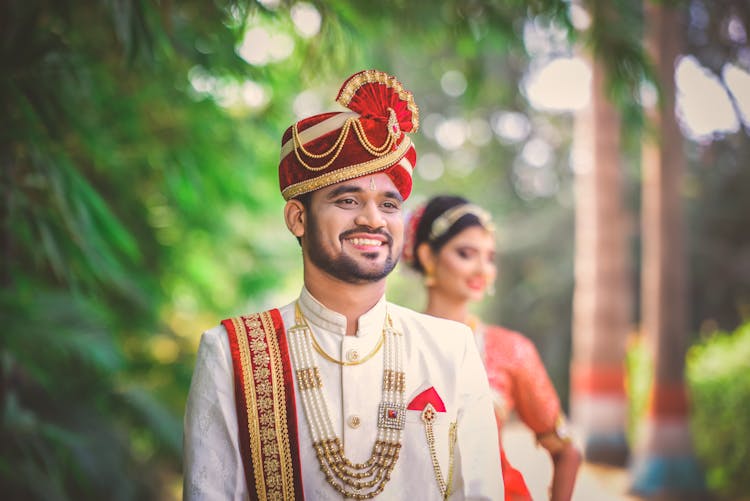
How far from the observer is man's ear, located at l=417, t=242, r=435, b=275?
9.96 ft

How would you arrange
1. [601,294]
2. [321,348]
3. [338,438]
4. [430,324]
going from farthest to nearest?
[601,294], [430,324], [321,348], [338,438]

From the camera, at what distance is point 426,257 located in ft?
10.0

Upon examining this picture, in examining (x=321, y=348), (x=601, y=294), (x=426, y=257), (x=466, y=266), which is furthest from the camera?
(x=601, y=294)

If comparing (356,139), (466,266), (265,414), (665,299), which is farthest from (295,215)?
(665,299)

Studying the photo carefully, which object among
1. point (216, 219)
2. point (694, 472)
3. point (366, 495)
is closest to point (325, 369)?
point (366, 495)

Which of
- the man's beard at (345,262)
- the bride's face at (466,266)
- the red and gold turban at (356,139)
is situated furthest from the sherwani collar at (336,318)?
the bride's face at (466,266)

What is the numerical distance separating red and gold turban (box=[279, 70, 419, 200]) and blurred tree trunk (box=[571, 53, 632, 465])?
7766 mm

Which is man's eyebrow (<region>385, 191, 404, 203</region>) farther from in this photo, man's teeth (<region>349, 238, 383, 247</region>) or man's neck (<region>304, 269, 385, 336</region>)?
man's neck (<region>304, 269, 385, 336</region>)

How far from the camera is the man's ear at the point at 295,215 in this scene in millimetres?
2070

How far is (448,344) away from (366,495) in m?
0.49

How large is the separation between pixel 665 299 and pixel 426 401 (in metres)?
6.80

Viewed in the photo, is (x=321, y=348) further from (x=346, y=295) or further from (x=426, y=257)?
(x=426, y=257)

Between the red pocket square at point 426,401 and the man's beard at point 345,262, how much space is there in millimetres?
350

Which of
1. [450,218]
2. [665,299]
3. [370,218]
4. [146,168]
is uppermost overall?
[146,168]
